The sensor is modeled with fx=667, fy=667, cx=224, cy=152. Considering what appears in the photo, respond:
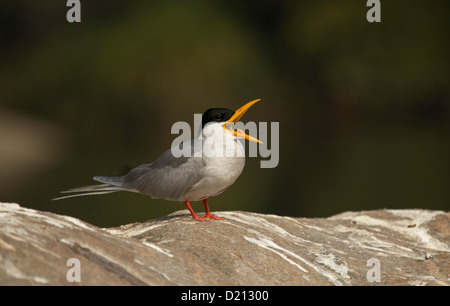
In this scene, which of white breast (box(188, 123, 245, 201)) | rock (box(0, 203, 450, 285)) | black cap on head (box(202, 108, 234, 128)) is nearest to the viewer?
rock (box(0, 203, 450, 285))

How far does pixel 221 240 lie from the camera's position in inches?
184

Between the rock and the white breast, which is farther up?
the white breast

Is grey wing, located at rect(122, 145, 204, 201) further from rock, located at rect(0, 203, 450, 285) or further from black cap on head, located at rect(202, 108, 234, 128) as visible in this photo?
black cap on head, located at rect(202, 108, 234, 128)

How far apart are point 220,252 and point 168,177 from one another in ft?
3.58

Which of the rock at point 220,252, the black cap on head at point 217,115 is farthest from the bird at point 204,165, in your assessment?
the rock at point 220,252

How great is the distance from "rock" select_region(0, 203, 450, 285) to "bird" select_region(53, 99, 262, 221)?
0.80ft

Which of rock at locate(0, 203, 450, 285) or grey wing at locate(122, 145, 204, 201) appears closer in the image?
rock at locate(0, 203, 450, 285)

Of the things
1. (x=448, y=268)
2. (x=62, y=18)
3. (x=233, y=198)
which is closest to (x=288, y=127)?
(x=233, y=198)

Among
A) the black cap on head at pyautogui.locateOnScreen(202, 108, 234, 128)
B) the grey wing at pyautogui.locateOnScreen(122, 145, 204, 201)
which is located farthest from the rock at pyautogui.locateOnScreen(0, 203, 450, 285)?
the black cap on head at pyautogui.locateOnScreen(202, 108, 234, 128)

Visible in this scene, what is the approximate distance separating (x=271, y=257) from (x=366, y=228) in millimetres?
1975

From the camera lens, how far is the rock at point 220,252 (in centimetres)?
365

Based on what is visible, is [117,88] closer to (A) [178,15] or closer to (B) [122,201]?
(A) [178,15]

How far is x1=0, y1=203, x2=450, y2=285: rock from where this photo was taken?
12.0ft

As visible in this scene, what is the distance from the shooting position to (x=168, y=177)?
5.31 meters
